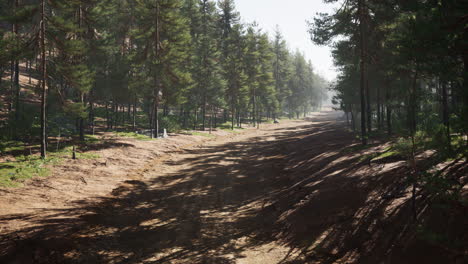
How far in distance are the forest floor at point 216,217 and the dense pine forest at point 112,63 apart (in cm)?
776

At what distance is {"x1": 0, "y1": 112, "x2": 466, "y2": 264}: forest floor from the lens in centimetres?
762

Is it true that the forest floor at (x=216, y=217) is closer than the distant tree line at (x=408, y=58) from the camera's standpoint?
No

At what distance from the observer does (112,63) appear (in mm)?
34188

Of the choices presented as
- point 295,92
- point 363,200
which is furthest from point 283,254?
point 295,92

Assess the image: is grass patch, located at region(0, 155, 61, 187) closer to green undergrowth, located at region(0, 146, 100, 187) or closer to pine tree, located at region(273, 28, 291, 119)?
green undergrowth, located at region(0, 146, 100, 187)

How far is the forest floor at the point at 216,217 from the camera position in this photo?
7.62 metres

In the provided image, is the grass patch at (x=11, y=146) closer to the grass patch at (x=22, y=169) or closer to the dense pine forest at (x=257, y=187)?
the dense pine forest at (x=257, y=187)

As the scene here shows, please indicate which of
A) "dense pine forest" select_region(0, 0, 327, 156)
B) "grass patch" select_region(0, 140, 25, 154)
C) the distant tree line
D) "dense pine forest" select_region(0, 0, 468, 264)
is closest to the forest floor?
"dense pine forest" select_region(0, 0, 468, 264)

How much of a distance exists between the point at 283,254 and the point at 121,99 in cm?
3337

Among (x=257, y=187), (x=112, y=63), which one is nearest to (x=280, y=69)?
(x=112, y=63)

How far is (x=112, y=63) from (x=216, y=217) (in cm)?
2988

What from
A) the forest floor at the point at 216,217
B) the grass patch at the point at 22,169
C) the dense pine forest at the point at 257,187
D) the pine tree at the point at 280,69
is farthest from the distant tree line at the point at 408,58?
the pine tree at the point at 280,69

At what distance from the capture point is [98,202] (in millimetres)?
12211

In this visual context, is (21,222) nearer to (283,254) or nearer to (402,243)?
(283,254)
